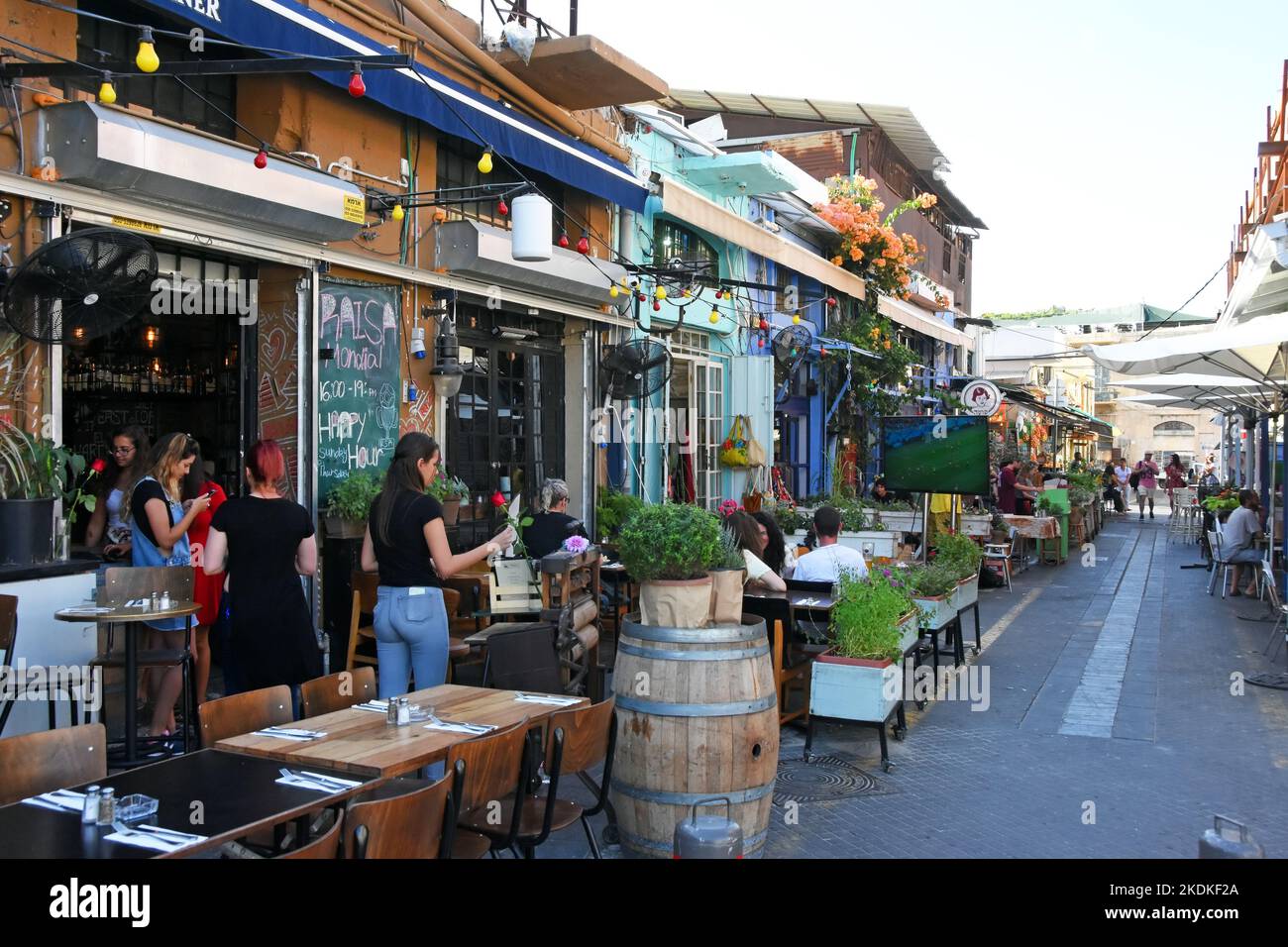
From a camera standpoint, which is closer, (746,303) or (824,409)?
(746,303)

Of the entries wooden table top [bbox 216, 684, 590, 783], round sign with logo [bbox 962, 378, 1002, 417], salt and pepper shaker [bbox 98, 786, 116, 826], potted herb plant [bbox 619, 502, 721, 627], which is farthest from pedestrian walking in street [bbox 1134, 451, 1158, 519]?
salt and pepper shaker [bbox 98, 786, 116, 826]

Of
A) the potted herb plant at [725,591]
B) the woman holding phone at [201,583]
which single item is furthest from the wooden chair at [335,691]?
the woman holding phone at [201,583]

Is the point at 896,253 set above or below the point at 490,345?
above

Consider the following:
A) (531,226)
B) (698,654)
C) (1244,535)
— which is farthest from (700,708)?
(1244,535)

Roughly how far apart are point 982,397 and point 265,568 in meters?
13.2

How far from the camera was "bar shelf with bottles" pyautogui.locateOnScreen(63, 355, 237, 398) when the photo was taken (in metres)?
8.95

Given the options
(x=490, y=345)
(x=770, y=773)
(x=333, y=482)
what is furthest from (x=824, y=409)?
(x=770, y=773)

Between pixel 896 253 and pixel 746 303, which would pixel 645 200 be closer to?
pixel 746 303

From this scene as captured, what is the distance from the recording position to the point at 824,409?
19312mm

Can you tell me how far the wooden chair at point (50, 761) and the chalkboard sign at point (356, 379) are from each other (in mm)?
4781

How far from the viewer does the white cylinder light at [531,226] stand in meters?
8.35

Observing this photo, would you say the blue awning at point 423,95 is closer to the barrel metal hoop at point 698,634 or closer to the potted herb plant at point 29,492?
the potted herb plant at point 29,492

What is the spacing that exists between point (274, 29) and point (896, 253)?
14295mm
